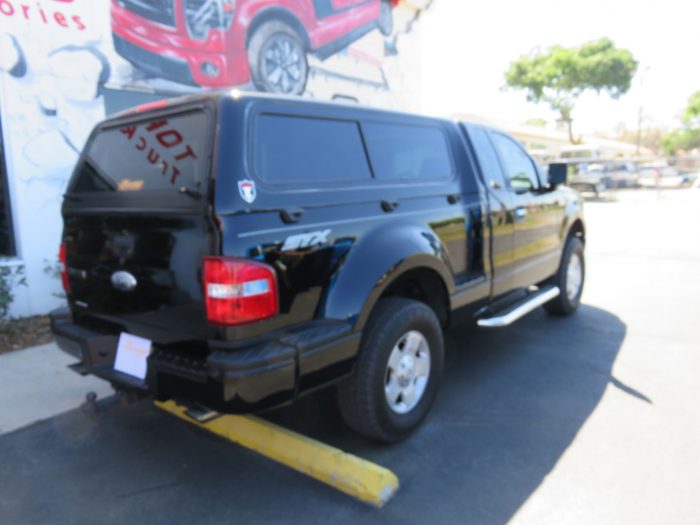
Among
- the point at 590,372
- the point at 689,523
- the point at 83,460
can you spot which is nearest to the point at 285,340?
the point at 83,460

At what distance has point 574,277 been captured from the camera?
5.64 meters

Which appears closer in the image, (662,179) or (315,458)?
(315,458)

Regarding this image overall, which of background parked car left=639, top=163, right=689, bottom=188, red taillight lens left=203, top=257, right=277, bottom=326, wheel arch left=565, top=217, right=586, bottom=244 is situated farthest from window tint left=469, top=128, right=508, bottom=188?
background parked car left=639, top=163, right=689, bottom=188

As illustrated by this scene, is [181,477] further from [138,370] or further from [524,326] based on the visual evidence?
[524,326]

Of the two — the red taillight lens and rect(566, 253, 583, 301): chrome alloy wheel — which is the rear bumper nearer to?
the red taillight lens

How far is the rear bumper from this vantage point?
2.30m

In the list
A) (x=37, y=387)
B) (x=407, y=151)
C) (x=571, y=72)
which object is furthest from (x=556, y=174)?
(x=571, y=72)

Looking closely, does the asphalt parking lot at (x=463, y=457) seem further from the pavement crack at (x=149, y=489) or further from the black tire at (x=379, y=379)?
the black tire at (x=379, y=379)

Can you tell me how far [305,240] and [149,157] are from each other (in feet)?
3.06

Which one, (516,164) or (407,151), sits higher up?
(407,151)

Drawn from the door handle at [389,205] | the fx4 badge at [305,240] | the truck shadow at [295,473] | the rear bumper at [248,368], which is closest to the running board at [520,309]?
the truck shadow at [295,473]

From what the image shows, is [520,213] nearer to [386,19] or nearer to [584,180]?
[386,19]

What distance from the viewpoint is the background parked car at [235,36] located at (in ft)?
20.9

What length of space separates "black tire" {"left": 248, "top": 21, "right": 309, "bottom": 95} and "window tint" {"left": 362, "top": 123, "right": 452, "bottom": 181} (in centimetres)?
482
